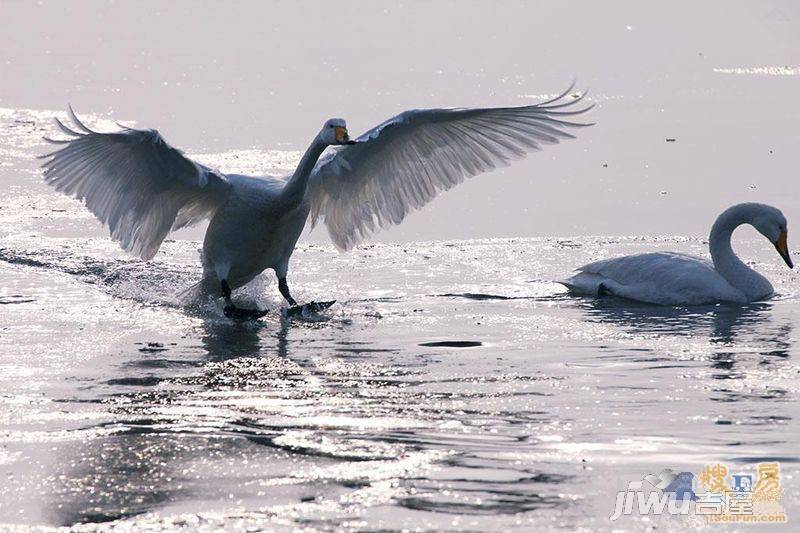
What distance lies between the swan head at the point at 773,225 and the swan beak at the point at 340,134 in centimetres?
334

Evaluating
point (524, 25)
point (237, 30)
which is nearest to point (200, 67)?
point (237, 30)

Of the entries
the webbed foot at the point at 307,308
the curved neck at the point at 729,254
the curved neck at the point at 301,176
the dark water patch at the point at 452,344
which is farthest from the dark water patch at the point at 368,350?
the curved neck at the point at 729,254

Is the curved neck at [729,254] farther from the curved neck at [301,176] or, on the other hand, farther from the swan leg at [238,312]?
the swan leg at [238,312]

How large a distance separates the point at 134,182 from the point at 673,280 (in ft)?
12.2

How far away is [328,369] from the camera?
8.89m

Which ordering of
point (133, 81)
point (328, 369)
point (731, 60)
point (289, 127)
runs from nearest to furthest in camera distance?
point (328, 369) → point (289, 127) → point (133, 81) → point (731, 60)

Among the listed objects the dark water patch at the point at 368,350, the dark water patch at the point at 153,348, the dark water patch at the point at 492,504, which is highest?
the dark water patch at the point at 368,350

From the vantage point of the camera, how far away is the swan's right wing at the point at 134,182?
34.1 feet

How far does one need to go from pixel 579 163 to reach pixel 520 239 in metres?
2.88

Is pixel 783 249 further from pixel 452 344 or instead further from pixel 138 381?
pixel 138 381

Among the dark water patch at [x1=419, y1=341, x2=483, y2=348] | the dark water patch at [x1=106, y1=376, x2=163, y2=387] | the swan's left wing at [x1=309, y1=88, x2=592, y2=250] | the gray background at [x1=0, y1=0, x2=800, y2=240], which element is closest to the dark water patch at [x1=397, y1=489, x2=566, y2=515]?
the dark water patch at [x1=106, y1=376, x2=163, y2=387]

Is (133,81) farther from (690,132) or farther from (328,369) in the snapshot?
(328,369)

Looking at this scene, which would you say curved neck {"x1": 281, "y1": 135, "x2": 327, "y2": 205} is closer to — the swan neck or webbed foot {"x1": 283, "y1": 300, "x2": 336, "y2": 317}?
webbed foot {"x1": 283, "y1": 300, "x2": 336, "y2": 317}

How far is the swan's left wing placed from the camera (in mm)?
11195
